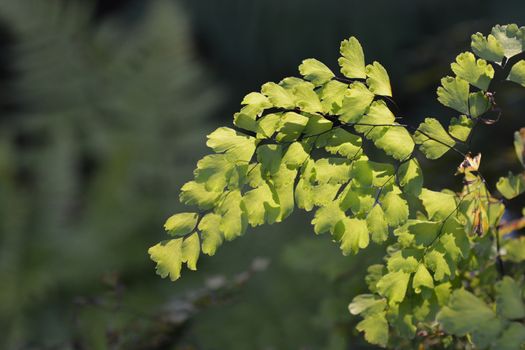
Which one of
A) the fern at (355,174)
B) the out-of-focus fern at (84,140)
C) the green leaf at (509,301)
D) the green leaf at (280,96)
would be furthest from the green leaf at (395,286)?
the out-of-focus fern at (84,140)

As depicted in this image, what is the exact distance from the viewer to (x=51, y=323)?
95.0 inches

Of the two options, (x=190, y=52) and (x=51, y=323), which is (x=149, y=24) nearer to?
(x=190, y=52)

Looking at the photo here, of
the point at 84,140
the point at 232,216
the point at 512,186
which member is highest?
the point at 84,140

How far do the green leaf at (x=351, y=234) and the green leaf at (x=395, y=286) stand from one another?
5cm

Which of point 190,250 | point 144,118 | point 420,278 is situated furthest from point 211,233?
point 144,118

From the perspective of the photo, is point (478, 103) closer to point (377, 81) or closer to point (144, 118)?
point (377, 81)

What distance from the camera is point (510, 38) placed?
76 cm

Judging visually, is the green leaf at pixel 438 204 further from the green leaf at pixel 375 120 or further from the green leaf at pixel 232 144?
the green leaf at pixel 232 144

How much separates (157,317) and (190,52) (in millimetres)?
2182

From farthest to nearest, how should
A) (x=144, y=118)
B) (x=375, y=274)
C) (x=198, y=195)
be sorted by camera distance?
(x=144, y=118) → (x=375, y=274) → (x=198, y=195)

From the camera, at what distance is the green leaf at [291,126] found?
29.0 inches

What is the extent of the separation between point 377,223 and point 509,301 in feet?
0.52

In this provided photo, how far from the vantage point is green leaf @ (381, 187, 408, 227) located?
73 cm

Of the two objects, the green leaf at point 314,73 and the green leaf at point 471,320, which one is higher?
the green leaf at point 314,73
